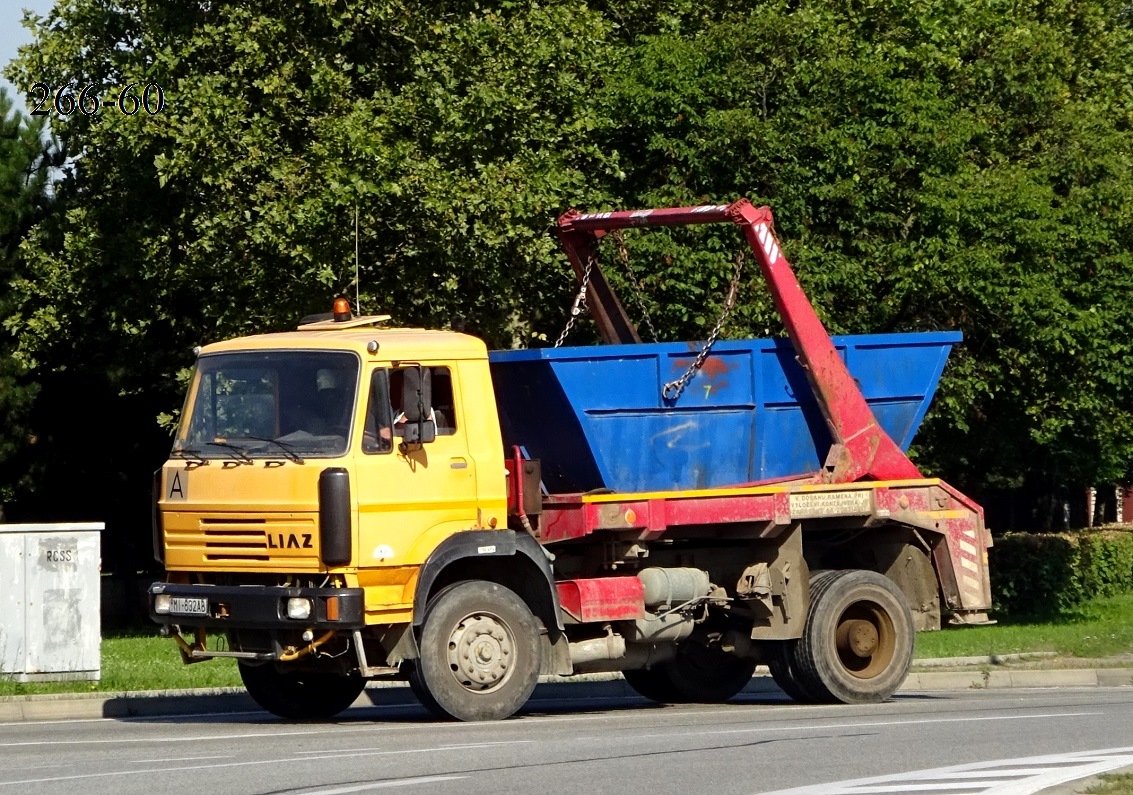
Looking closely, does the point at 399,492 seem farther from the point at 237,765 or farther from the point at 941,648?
the point at 941,648

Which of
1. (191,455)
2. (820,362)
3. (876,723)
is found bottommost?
(876,723)

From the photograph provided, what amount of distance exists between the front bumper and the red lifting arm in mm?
4519

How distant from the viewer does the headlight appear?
1201 centimetres

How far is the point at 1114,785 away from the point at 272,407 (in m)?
6.35

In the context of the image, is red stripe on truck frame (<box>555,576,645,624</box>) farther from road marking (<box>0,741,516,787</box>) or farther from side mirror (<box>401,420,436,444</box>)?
road marking (<box>0,741,516,787</box>)

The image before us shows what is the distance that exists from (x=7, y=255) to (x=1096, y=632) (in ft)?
59.9

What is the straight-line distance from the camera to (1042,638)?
77.9 ft

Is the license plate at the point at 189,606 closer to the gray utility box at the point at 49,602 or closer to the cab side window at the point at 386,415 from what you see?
the cab side window at the point at 386,415

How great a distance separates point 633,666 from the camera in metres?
14.2

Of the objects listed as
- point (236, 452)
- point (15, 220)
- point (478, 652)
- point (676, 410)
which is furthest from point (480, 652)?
point (15, 220)

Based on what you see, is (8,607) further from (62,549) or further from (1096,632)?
(1096,632)

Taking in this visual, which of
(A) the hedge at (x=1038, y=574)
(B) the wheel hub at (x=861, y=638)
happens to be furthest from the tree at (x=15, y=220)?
(B) the wheel hub at (x=861, y=638)

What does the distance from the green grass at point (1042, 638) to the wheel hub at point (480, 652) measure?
8979 millimetres

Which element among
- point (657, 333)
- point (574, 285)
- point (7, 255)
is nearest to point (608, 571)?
point (657, 333)
